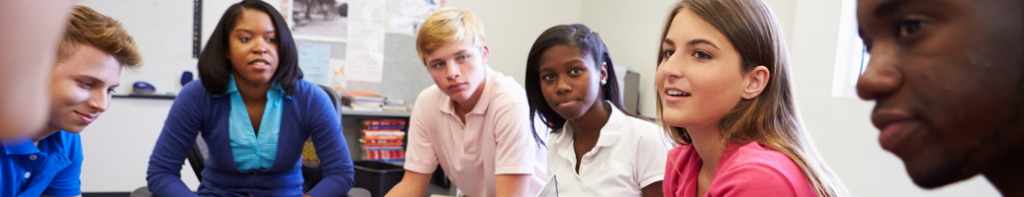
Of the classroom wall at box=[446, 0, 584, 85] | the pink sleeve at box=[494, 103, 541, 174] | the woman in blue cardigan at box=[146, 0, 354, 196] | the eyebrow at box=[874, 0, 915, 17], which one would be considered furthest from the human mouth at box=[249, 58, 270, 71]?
the classroom wall at box=[446, 0, 584, 85]

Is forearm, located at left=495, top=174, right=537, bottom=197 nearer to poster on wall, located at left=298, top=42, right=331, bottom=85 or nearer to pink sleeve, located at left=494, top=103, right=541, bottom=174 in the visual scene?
pink sleeve, located at left=494, top=103, right=541, bottom=174

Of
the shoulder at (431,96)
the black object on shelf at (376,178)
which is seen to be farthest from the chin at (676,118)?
the black object on shelf at (376,178)

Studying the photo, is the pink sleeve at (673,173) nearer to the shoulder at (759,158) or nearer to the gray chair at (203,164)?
the shoulder at (759,158)

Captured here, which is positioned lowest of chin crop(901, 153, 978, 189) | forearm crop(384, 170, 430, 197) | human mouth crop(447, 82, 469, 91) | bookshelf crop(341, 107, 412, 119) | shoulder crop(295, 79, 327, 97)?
bookshelf crop(341, 107, 412, 119)

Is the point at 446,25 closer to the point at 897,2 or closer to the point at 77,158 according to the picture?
the point at 77,158

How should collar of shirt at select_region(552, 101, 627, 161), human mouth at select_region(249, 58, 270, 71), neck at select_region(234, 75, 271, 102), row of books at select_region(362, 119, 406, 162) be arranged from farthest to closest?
row of books at select_region(362, 119, 406, 162)
neck at select_region(234, 75, 271, 102)
human mouth at select_region(249, 58, 270, 71)
collar of shirt at select_region(552, 101, 627, 161)

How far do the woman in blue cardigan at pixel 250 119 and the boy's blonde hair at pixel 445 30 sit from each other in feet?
1.49

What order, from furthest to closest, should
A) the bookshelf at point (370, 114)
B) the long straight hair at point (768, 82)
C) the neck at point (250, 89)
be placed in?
the bookshelf at point (370, 114) < the neck at point (250, 89) < the long straight hair at point (768, 82)

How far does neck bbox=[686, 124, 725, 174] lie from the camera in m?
0.85

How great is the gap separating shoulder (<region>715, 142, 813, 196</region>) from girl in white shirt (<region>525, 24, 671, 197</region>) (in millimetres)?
512

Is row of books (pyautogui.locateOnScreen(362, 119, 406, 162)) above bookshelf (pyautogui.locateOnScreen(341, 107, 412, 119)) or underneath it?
underneath

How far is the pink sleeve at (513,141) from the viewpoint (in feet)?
4.91

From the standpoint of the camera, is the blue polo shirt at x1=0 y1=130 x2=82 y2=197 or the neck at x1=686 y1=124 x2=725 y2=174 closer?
the neck at x1=686 y1=124 x2=725 y2=174

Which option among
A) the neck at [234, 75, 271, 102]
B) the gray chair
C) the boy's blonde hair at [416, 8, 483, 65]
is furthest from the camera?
the gray chair
